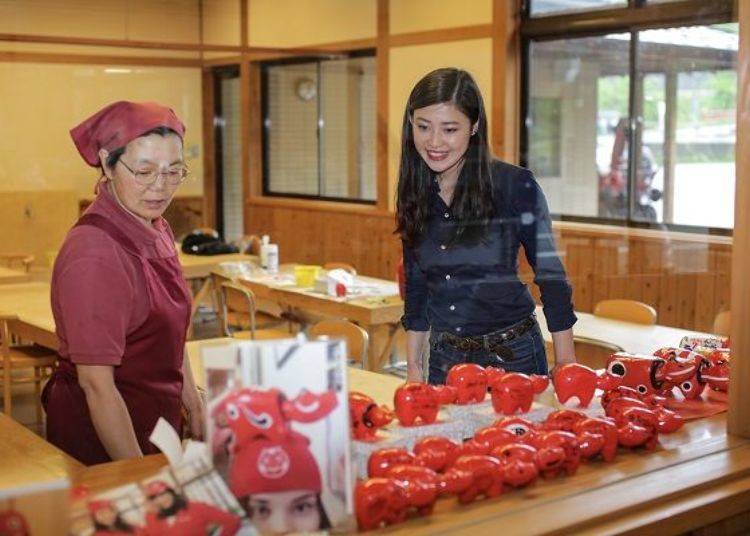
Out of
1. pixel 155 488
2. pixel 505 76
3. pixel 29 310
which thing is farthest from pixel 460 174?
pixel 505 76

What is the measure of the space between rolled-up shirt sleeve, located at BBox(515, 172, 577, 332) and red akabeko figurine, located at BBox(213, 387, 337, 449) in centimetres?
109

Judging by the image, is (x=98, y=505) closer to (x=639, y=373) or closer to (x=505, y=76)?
(x=639, y=373)

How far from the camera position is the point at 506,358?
7.17 feet

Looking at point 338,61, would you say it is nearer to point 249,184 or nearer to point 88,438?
point 249,184

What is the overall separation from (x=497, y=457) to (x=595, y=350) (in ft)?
6.71

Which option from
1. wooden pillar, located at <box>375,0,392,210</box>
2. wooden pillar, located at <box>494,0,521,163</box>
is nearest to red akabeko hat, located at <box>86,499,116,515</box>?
wooden pillar, located at <box>375,0,392,210</box>

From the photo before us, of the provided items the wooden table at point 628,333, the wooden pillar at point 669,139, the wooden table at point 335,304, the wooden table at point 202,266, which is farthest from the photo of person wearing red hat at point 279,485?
the wooden pillar at point 669,139

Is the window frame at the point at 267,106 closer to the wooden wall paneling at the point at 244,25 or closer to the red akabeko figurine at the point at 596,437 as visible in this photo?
the wooden wall paneling at the point at 244,25

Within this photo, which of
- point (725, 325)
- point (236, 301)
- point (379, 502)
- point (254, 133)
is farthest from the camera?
point (254, 133)

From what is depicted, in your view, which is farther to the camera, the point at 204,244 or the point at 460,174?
the point at 204,244

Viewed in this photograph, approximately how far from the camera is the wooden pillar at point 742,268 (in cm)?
174

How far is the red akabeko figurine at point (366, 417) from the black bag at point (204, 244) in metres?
2.72

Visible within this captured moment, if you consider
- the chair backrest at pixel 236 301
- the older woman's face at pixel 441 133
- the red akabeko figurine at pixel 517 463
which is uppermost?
the older woman's face at pixel 441 133

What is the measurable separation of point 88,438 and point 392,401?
0.54m
